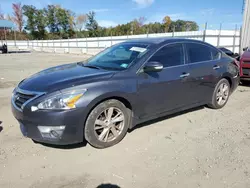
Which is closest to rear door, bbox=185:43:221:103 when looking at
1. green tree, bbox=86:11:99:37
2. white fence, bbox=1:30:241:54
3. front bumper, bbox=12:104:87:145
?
front bumper, bbox=12:104:87:145

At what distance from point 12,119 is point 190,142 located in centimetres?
345

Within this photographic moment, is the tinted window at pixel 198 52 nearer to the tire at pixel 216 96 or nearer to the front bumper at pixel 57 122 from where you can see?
the tire at pixel 216 96

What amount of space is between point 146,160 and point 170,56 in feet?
6.37

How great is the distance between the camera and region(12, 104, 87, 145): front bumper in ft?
9.04

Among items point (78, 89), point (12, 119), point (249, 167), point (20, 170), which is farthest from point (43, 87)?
point (249, 167)

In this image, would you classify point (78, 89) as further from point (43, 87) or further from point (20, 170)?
point (20, 170)

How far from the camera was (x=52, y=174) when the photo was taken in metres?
2.63

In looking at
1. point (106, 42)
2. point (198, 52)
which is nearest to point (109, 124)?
point (198, 52)

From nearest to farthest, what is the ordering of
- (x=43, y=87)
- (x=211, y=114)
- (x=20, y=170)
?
(x=20, y=170), (x=43, y=87), (x=211, y=114)

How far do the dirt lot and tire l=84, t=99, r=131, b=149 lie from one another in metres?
0.12

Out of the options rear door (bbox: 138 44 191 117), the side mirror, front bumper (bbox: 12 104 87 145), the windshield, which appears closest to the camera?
front bumper (bbox: 12 104 87 145)

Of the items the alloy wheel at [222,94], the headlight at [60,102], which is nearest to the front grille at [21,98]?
the headlight at [60,102]

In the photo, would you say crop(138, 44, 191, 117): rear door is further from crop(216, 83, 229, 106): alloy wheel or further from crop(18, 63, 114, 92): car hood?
crop(216, 83, 229, 106): alloy wheel

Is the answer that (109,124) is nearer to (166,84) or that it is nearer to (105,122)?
(105,122)
